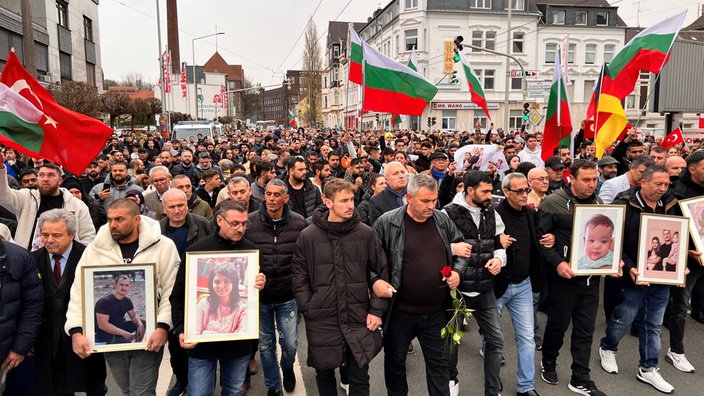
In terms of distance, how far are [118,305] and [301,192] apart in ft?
11.6

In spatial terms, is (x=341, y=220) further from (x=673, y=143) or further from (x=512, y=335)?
(x=673, y=143)

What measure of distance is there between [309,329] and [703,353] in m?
4.50

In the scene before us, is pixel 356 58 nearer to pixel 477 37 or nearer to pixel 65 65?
pixel 65 65

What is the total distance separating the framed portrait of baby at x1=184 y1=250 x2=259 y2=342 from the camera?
348cm

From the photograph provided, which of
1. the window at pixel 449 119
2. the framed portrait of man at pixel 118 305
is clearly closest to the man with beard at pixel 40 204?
the framed portrait of man at pixel 118 305

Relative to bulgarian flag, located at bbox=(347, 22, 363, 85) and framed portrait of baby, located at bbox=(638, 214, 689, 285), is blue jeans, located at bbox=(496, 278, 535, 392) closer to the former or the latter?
framed portrait of baby, located at bbox=(638, 214, 689, 285)

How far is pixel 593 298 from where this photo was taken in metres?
4.65

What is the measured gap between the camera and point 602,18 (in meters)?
47.4

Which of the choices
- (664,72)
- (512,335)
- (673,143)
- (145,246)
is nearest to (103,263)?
(145,246)

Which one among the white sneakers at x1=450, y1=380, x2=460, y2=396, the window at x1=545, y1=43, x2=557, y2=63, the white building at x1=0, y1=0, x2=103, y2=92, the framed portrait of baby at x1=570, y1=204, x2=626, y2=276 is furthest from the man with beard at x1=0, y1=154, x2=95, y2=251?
the window at x1=545, y1=43, x2=557, y2=63

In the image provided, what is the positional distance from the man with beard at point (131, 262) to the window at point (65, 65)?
1180 inches

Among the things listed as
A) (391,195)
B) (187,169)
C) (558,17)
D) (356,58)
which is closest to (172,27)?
(558,17)

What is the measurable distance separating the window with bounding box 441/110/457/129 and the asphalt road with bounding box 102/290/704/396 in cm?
4193

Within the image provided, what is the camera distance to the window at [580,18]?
46.8 metres
